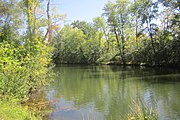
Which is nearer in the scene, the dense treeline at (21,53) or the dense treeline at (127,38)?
the dense treeline at (21,53)

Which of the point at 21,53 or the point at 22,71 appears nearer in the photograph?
the point at 22,71

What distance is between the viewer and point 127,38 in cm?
7100

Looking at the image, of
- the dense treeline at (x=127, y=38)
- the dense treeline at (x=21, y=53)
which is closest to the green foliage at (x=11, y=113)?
the dense treeline at (x=21, y=53)

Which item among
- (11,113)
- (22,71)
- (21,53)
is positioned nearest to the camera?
(11,113)

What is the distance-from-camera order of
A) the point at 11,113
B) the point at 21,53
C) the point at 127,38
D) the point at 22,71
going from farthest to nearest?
the point at 127,38 < the point at 21,53 < the point at 22,71 < the point at 11,113

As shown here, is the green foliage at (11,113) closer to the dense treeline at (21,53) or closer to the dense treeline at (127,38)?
the dense treeline at (21,53)

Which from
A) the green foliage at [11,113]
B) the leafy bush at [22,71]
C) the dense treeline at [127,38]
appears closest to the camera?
the green foliage at [11,113]

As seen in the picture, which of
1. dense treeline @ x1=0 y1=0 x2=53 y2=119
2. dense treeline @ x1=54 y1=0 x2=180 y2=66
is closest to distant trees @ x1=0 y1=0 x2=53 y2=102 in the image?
dense treeline @ x1=0 y1=0 x2=53 y2=119

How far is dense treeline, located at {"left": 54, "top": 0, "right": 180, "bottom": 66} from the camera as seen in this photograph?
5033 cm

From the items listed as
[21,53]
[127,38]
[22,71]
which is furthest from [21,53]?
[127,38]

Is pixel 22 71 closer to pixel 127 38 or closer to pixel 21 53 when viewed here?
pixel 21 53

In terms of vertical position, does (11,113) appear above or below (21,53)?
below

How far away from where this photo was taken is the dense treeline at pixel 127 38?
5033 centimetres

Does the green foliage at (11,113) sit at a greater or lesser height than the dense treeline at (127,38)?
lesser
